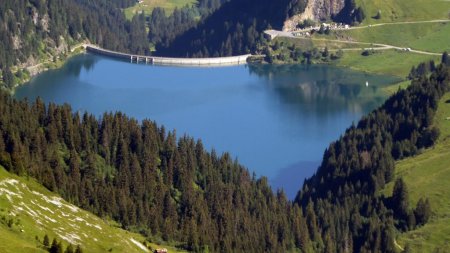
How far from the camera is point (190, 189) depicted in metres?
143

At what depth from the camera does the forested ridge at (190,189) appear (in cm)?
12438

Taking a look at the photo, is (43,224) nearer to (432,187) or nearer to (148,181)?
(148,181)

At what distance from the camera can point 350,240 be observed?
14575 centimetres

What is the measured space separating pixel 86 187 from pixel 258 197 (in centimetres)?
3440

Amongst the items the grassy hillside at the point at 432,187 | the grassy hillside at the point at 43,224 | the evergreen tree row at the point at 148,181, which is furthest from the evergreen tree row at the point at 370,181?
the grassy hillside at the point at 43,224

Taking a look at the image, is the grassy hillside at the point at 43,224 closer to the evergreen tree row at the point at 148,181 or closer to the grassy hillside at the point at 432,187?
the evergreen tree row at the point at 148,181

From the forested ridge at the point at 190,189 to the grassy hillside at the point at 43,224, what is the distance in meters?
6.65

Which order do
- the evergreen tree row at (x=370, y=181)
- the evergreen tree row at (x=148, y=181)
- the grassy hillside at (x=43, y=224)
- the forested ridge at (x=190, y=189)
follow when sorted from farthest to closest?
the evergreen tree row at (x=370, y=181), the forested ridge at (x=190, y=189), the evergreen tree row at (x=148, y=181), the grassy hillside at (x=43, y=224)

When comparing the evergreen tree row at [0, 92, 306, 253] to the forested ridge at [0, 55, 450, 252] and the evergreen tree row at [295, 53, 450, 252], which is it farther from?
the evergreen tree row at [295, 53, 450, 252]

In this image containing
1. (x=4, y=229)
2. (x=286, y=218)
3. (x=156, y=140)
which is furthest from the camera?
(x=156, y=140)

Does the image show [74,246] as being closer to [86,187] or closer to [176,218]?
[86,187]

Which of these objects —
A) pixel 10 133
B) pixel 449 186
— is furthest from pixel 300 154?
pixel 10 133

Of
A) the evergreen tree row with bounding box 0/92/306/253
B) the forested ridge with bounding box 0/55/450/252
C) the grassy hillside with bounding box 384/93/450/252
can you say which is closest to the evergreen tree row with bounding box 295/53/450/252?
the forested ridge with bounding box 0/55/450/252

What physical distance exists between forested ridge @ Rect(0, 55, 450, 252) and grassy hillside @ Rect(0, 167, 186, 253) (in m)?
6.65
